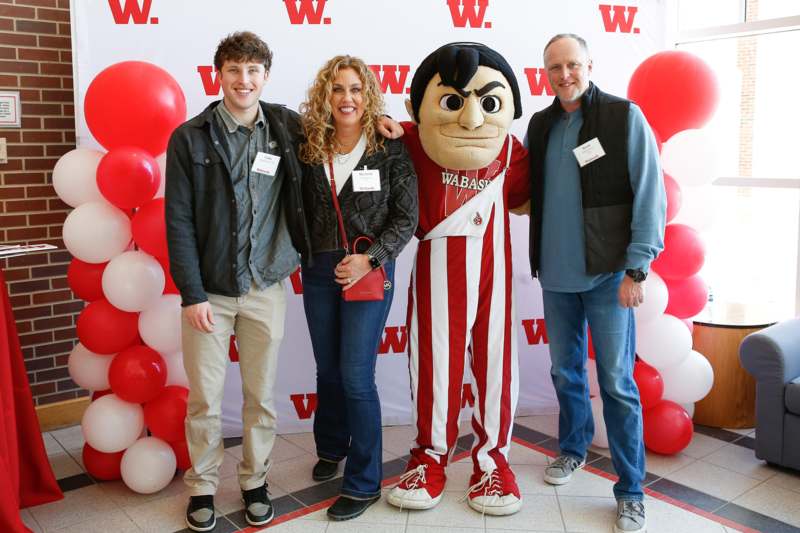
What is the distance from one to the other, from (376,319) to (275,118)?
2.52ft

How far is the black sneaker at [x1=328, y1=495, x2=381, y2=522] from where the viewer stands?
2.58 meters

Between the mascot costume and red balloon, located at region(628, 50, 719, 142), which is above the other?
red balloon, located at region(628, 50, 719, 142)

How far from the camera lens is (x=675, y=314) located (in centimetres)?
318

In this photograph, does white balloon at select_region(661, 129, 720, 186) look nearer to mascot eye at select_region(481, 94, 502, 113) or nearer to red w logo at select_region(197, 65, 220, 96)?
mascot eye at select_region(481, 94, 502, 113)

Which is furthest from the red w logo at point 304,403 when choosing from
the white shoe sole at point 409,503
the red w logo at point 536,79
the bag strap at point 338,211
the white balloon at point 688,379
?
the red w logo at point 536,79

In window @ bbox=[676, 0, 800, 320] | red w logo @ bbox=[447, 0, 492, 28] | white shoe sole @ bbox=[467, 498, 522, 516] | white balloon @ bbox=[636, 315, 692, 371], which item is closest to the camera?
white shoe sole @ bbox=[467, 498, 522, 516]

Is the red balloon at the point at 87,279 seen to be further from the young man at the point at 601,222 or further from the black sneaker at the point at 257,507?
the young man at the point at 601,222

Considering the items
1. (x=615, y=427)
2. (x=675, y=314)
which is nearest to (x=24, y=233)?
(x=615, y=427)

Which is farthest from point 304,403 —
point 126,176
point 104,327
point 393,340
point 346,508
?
point 126,176

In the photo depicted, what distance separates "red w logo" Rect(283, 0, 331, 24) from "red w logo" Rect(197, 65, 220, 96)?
42 cm

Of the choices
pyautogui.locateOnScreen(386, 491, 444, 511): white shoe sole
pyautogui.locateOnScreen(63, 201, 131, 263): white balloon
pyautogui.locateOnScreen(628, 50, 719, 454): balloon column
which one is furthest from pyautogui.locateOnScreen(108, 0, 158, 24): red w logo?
pyautogui.locateOnScreen(386, 491, 444, 511): white shoe sole

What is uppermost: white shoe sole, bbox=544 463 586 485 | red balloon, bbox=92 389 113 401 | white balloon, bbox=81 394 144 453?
red balloon, bbox=92 389 113 401

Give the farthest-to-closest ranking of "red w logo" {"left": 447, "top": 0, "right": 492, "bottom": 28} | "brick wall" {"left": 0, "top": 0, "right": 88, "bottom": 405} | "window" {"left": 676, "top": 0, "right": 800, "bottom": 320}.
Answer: "window" {"left": 676, "top": 0, "right": 800, "bottom": 320}
"red w logo" {"left": 447, "top": 0, "right": 492, "bottom": 28}
"brick wall" {"left": 0, "top": 0, "right": 88, "bottom": 405}

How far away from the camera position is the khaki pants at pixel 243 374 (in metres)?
2.43
